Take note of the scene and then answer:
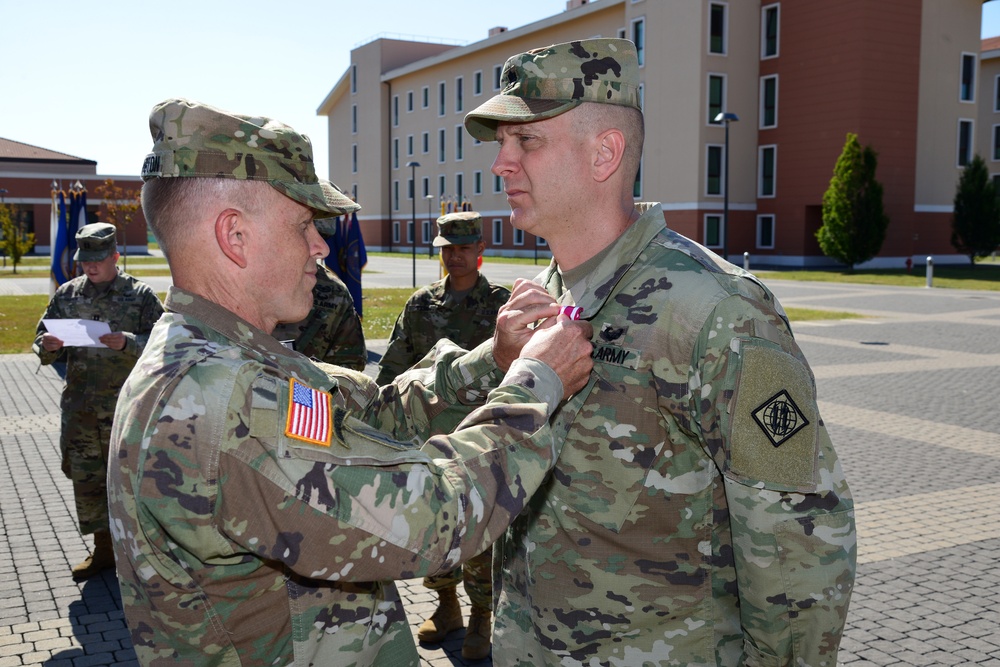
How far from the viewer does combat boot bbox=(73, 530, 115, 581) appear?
5926 millimetres

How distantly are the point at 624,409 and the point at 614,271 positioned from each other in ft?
1.41

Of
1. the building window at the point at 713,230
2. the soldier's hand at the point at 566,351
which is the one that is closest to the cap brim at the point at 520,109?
the soldier's hand at the point at 566,351

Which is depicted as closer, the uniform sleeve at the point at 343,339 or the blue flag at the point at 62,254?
the uniform sleeve at the point at 343,339

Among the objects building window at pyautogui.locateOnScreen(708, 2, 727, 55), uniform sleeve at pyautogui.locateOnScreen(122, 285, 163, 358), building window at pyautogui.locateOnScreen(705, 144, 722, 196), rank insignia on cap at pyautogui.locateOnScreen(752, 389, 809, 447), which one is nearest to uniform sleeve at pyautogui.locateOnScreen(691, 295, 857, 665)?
rank insignia on cap at pyautogui.locateOnScreen(752, 389, 809, 447)

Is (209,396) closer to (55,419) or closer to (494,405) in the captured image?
(494,405)

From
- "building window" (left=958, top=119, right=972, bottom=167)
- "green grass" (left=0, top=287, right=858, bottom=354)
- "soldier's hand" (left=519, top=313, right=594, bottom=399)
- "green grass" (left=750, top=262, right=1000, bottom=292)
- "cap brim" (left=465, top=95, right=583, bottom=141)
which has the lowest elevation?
"green grass" (left=0, top=287, right=858, bottom=354)

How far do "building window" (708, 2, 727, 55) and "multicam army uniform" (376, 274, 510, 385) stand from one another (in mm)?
39804

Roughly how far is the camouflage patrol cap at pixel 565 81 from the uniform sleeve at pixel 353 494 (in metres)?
1.10

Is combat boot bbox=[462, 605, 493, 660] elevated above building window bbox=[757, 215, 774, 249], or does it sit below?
below

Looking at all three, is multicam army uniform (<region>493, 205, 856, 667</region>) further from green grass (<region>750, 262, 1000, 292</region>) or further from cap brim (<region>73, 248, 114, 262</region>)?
green grass (<region>750, 262, 1000, 292</region>)

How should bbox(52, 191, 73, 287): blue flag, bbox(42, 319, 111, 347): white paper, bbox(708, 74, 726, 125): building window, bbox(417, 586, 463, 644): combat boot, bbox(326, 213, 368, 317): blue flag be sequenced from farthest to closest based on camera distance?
bbox(708, 74, 726, 125): building window → bbox(52, 191, 73, 287): blue flag → bbox(326, 213, 368, 317): blue flag → bbox(42, 319, 111, 347): white paper → bbox(417, 586, 463, 644): combat boot

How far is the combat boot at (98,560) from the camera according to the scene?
5.93 m

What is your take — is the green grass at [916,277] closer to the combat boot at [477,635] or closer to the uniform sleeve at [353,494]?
the combat boot at [477,635]

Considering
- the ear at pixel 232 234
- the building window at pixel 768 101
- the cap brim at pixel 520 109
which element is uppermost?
the building window at pixel 768 101
